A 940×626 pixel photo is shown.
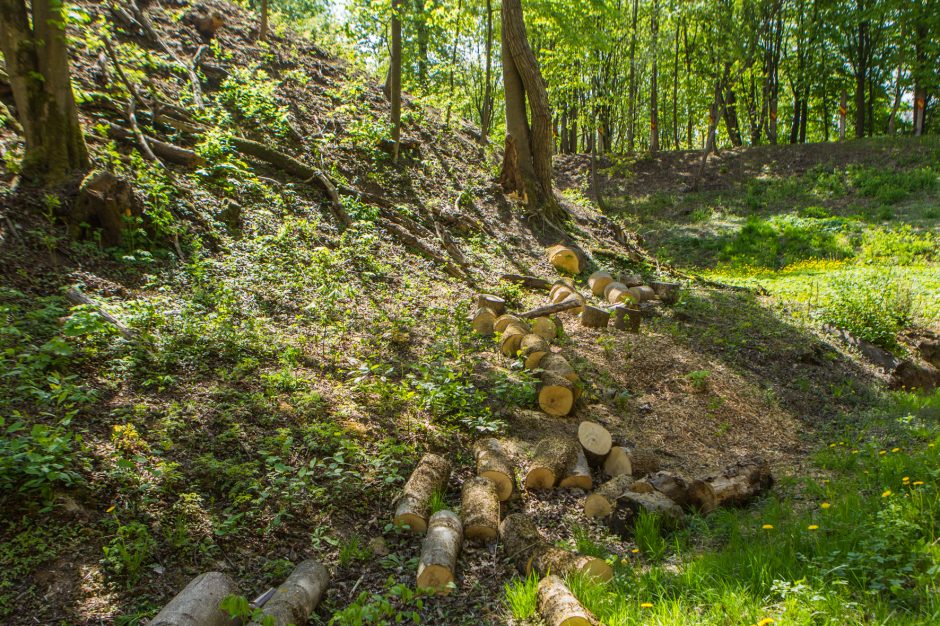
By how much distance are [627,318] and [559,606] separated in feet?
21.4

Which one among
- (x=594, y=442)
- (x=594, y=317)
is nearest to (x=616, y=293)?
(x=594, y=317)

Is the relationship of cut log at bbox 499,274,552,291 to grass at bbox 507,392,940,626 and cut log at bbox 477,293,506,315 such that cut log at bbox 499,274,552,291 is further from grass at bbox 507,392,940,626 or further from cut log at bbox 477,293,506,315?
grass at bbox 507,392,940,626

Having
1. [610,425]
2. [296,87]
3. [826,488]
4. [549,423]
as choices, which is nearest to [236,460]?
[549,423]

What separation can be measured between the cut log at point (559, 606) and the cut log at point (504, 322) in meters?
4.69

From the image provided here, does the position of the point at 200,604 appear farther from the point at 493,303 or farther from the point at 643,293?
the point at 643,293

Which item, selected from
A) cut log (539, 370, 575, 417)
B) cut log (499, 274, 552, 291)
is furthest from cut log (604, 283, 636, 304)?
cut log (539, 370, 575, 417)

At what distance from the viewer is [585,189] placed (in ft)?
83.4

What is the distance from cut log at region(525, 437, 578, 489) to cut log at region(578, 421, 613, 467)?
0.28 m

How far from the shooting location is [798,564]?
11.5 feet

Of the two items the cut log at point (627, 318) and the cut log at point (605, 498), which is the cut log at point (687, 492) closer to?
the cut log at point (605, 498)

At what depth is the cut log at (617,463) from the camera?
5504 mm

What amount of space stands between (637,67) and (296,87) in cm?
1854

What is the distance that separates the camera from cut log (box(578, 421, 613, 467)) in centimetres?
558

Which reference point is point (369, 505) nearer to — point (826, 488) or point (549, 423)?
point (549, 423)
